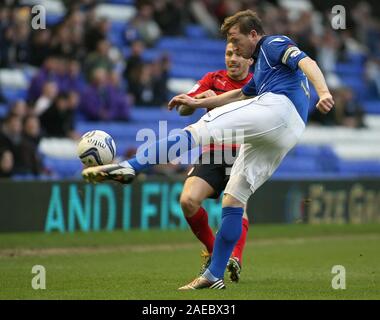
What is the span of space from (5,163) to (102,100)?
3.56m

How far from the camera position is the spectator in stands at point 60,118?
1644 cm

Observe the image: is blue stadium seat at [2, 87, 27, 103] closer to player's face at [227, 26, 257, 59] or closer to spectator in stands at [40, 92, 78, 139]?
spectator in stands at [40, 92, 78, 139]

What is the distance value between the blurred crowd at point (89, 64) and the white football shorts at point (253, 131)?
24.2 feet

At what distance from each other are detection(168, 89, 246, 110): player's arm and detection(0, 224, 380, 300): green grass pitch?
159cm

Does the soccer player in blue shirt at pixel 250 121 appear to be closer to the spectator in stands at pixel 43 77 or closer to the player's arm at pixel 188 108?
the player's arm at pixel 188 108

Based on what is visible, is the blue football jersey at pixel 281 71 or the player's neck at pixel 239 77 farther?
the player's neck at pixel 239 77

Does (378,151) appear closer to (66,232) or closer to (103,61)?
(103,61)

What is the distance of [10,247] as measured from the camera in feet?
42.0

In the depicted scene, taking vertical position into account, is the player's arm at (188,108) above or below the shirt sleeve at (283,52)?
below

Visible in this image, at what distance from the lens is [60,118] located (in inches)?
654

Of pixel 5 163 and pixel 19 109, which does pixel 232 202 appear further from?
pixel 19 109

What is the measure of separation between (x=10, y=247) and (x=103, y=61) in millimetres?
6216

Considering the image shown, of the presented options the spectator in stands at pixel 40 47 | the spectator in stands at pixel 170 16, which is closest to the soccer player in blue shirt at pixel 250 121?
the spectator in stands at pixel 40 47

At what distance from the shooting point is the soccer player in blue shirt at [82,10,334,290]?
24.7ft
